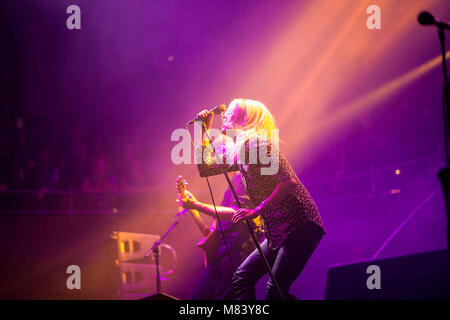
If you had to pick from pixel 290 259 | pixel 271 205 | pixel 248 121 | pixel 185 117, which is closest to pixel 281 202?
pixel 271 205

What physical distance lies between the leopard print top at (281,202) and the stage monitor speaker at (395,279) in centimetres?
40

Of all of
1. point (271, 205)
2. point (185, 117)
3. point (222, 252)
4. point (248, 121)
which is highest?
point (185, 117)

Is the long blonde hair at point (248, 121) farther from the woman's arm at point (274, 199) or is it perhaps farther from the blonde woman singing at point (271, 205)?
the woman's arm at point (274, 199)

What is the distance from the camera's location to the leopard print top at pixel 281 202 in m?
2.84

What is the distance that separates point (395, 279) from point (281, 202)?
80 centimetres

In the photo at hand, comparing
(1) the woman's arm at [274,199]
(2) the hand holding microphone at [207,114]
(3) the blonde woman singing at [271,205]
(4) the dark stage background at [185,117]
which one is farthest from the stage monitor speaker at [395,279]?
(4) the dark stage background at [185,117]

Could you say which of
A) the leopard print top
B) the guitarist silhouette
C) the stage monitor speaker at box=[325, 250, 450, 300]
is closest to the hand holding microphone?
the leopard print top

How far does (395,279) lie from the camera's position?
107 inches

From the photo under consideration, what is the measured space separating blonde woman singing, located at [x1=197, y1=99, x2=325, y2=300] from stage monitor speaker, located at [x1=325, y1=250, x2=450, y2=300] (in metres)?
0.36

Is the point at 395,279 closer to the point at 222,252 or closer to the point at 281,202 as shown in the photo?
the point at 281,202

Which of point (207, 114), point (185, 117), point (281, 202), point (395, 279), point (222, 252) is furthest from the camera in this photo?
point (185, 117)

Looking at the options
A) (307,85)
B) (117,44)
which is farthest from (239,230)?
(117,44)

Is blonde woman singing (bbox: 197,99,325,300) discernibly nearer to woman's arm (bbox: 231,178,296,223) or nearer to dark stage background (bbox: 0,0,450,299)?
woman's arm (bbox: 231,178,296,223)

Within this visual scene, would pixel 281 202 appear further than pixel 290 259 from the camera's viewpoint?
Yes
